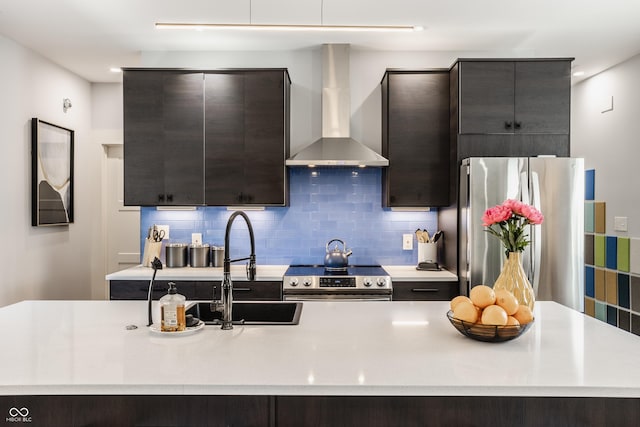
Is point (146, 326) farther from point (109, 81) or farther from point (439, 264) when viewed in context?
point (109, 81)

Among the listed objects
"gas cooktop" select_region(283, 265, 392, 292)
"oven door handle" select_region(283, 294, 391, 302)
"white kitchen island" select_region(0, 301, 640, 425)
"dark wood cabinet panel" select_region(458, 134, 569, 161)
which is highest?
"dark wood cabinet panel" select_region(458, 134, 569, 161)

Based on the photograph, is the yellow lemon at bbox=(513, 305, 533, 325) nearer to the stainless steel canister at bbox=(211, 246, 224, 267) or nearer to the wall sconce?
the stainless steel canister at bbox=(211, 246, 224, 267)

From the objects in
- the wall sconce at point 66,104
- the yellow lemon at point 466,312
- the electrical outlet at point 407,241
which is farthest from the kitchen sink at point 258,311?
the wall sconce at point 66,104

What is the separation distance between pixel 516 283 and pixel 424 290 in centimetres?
181

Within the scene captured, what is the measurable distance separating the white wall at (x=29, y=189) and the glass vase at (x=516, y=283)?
12.3 ft

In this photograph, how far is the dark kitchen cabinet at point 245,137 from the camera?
4.01 meters

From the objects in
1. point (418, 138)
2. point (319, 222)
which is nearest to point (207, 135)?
point (319, 222)

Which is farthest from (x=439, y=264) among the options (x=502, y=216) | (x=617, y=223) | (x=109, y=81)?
(x=109, y=81)

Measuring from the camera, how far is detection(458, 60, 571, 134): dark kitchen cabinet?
3.76m

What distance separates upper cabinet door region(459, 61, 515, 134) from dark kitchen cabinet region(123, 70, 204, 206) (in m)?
2.10

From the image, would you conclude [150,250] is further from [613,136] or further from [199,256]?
[613,136]

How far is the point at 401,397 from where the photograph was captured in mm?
1450

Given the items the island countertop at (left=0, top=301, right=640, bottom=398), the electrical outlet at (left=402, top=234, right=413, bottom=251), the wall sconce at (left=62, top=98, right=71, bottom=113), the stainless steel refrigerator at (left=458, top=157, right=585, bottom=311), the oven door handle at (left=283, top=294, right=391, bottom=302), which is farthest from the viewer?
the wall sconce at (left=62, top=98, right=71, bottom=113)

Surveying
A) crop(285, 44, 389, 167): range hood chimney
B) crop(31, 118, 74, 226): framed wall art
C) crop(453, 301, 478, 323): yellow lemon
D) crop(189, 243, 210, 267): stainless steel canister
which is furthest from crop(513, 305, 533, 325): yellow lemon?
crop(31, 118, 74, 226): framed wall art
